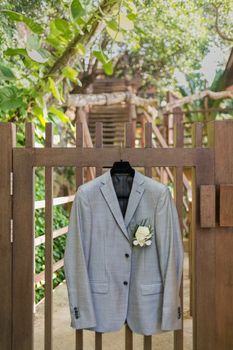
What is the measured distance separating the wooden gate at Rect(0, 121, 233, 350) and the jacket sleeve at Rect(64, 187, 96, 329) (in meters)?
0.20

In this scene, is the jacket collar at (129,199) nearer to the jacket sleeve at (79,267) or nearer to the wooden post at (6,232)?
the jacket sleeve at (79,267)

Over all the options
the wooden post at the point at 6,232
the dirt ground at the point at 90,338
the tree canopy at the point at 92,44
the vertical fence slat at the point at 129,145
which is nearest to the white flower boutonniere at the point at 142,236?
the vertical fence slat at the point at 129,145

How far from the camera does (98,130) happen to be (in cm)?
186

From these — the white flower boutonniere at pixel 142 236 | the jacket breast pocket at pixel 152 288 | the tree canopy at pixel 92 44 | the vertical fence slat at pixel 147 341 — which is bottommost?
the vertical fence slat at pixel 147 341

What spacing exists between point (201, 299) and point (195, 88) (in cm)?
510

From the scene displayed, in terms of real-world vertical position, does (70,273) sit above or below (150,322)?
above

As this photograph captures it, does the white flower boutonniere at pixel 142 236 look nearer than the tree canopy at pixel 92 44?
Yes

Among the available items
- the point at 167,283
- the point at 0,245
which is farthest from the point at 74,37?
the point at 167,283

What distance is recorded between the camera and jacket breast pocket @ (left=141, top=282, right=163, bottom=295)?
1.72 m

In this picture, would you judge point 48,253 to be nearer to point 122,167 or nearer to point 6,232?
point 6,232

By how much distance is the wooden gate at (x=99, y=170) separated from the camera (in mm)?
1837

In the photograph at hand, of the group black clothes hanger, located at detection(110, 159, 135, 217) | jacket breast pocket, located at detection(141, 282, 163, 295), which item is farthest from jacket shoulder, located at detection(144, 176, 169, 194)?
jacket breast pocket, located at detection(141, 282, 163, 295)

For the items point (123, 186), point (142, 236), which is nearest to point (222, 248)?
point (142, 236)

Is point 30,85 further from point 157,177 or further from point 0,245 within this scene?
point 157,177
